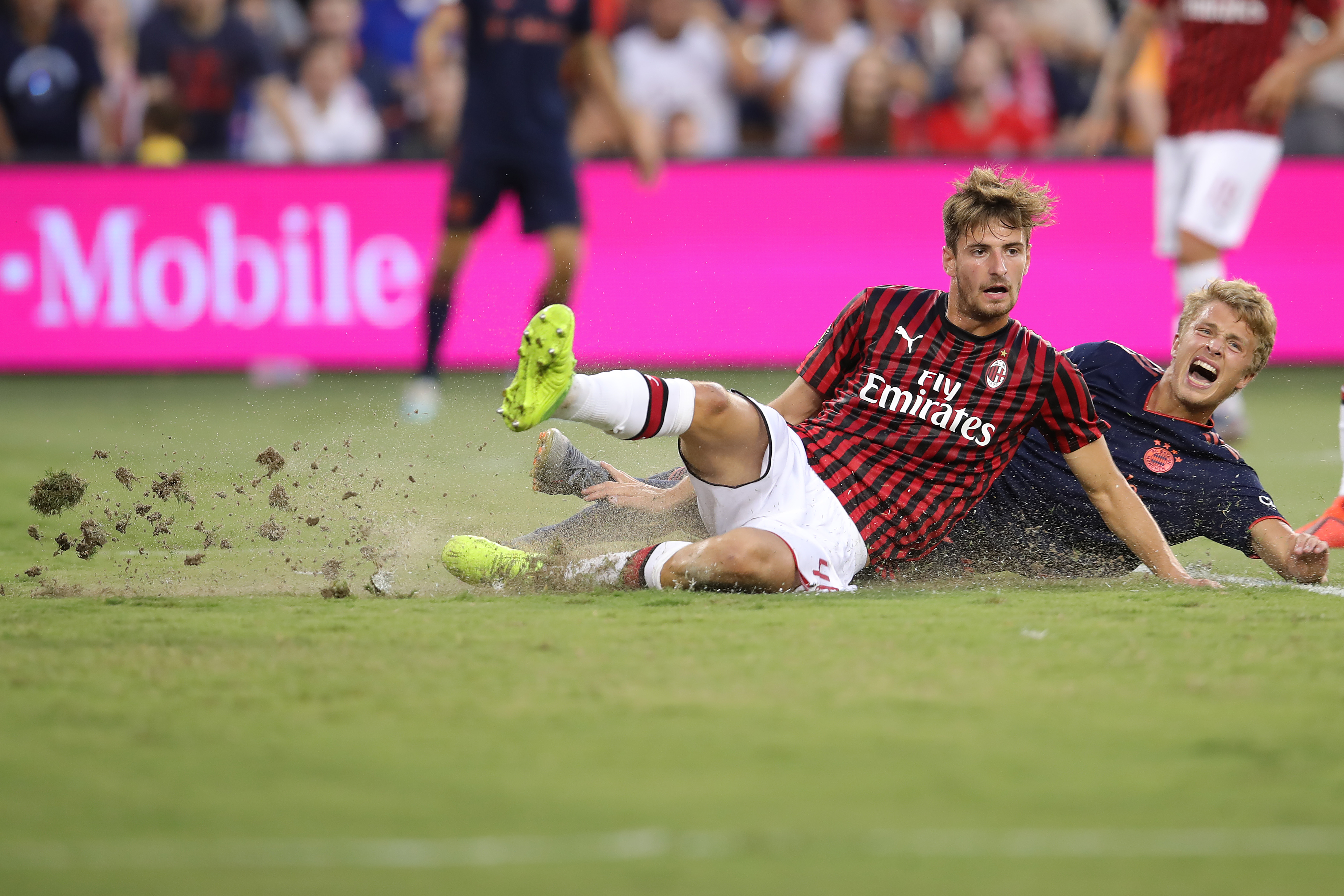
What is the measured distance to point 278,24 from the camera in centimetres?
1212

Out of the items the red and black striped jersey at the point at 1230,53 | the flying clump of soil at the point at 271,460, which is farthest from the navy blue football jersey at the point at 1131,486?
the red and black striped jersey at the point at 1230,53

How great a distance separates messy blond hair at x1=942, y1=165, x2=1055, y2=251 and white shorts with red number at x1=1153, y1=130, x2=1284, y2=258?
3.79 m

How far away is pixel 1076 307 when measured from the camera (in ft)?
34.1

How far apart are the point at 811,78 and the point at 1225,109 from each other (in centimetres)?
452

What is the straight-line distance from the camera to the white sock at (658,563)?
174 inches

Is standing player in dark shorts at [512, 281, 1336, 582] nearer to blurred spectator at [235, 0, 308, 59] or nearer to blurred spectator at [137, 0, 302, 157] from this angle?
blurred spectator at [137, 0, 302, 157]

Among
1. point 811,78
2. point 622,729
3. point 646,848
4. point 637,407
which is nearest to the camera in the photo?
point 646,848

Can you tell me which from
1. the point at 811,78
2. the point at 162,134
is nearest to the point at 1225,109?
the point at 811,78

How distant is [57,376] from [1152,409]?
7.32m

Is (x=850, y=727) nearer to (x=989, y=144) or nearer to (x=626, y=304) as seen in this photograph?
(x=626, y=304)

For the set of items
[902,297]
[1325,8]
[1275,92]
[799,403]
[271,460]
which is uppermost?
[1325,8]

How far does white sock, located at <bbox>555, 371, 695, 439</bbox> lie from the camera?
164 inches

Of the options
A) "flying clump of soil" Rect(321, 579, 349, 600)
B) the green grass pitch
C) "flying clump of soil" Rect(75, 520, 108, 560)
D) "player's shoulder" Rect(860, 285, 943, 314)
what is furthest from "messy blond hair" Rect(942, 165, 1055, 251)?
"flying clump of soil" Rect(75, 520, 108, 560)

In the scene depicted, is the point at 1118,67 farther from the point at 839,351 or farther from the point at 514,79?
the point at 839,351
